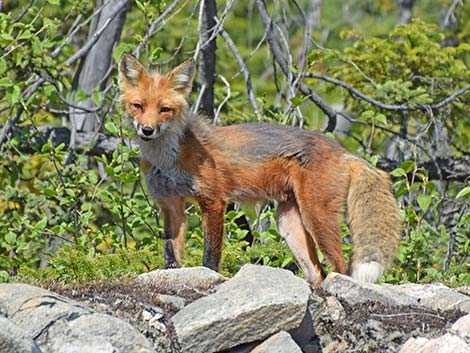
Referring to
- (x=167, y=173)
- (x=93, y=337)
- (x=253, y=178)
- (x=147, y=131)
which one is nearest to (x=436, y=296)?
(x=253, y=178)

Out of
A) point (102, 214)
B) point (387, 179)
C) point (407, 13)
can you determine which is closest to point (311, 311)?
point (387, 179)

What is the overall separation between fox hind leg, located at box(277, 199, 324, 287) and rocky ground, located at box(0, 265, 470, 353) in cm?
138

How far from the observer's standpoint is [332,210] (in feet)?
25.1

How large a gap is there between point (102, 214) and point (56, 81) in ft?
9.96

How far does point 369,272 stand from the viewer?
7.36 metres

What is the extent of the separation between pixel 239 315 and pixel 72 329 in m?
1.01

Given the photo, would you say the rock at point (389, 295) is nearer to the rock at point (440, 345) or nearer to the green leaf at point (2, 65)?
the rock at point (440, 345)

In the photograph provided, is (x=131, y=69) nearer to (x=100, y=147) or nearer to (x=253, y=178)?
(x=253, y=178)

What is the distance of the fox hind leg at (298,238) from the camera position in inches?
313

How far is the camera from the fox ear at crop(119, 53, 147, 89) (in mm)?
7543

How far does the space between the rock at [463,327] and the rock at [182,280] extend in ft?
5.35

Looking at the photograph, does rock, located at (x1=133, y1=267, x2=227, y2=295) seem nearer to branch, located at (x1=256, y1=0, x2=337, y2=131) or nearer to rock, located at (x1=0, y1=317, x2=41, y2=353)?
rock, located at (x1=0, y1=317, x2=41, y2=353)

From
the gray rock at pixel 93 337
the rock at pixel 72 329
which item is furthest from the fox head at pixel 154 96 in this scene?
the gray rock at pixel 93 337

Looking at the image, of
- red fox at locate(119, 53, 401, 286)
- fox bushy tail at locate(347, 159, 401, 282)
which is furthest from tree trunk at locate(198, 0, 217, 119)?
fox bushy tail at locate(347, 159, 401, 282)
